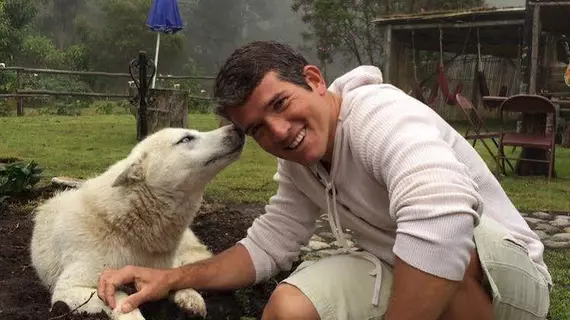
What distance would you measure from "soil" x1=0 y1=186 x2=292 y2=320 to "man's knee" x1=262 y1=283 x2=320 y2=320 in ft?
2.20

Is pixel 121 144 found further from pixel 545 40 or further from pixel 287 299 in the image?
pixel 545 40

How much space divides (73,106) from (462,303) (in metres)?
20.3

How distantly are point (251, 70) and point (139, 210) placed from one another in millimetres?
1168

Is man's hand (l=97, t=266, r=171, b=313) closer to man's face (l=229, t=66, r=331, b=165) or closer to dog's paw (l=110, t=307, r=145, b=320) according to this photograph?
dog's paw (l=110, t=307, r=145, b=320)

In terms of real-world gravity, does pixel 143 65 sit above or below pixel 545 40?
below

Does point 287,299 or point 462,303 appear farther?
point 287,299

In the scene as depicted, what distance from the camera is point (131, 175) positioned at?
2887 millimetres

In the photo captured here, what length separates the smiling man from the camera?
1652 millimetres

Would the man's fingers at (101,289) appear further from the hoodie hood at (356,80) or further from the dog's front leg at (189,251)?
the hoodie hood at (356,80)

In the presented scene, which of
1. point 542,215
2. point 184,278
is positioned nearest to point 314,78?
point 184,278

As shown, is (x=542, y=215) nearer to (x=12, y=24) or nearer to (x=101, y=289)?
(x=101, y=289)

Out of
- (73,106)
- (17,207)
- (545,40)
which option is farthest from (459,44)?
(17,207)

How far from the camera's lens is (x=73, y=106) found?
813 inches

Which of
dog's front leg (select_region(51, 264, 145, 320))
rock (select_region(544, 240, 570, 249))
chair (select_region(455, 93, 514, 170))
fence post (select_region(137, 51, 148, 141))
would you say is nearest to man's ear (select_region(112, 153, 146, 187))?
dog's front leg (select_region(51, 264, 145, 320))
